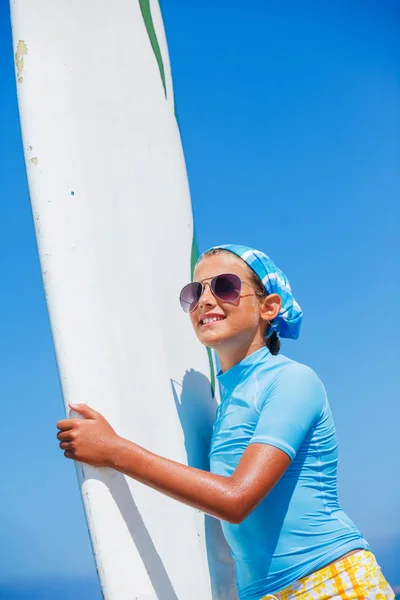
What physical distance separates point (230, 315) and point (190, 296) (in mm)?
158

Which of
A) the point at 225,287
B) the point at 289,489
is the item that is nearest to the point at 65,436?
the point at 289,489

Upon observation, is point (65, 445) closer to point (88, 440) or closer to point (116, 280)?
point (88, 440)

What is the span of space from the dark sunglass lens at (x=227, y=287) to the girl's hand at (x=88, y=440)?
0.59 metres

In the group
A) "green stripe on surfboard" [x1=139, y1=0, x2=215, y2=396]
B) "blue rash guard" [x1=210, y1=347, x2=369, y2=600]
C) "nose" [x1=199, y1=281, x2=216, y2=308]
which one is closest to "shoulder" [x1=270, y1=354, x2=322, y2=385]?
"blue rash guard" [x1=210, y1=347, x2=369, y2=600]

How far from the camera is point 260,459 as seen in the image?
5.27 ft

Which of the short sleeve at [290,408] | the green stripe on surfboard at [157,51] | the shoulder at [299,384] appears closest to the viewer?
the short sleeve at [290,408]

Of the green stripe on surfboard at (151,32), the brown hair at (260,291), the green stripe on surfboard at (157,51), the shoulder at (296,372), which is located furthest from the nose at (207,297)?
the green stripe on surfboard at (151,32)

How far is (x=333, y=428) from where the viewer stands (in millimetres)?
1907

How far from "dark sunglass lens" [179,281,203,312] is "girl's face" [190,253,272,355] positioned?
19mm

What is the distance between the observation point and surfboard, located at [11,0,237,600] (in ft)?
5.57

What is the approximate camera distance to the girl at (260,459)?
1.58m

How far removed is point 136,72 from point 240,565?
5.21 ft

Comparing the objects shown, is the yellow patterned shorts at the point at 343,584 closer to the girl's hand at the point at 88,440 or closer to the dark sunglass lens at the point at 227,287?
the girl's hand at the point at 88,440

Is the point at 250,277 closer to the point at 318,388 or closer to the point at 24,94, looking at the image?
the point at 318,388
